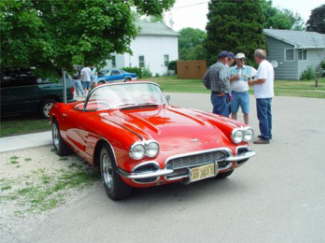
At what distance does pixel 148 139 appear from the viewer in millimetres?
4258

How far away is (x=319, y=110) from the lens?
1189 centimetres

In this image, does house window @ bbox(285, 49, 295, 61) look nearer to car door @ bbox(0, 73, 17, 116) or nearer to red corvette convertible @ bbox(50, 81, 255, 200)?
car door @ bbox(0, 73, 17, 116)

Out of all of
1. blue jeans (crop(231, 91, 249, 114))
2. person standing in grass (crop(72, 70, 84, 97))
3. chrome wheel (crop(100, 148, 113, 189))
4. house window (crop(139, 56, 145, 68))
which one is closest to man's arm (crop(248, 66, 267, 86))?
blue jeans (crop(231, 91, 249, 114))

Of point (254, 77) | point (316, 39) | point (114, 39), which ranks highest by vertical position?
point (316, 39)

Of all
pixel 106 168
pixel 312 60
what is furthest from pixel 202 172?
pixel 312 60

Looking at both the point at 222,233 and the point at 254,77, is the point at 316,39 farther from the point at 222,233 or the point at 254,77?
the point at 222,233

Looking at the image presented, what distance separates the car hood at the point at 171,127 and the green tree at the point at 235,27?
24.4m

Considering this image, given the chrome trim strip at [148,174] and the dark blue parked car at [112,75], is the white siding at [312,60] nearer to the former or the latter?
the dark blue parked car at [112,75]

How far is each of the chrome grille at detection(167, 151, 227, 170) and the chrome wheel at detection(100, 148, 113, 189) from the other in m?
0.89

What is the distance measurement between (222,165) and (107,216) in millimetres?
1527

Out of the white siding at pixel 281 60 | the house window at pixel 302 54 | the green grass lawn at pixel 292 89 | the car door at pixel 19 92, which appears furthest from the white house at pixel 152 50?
the car door at pixel 19 92

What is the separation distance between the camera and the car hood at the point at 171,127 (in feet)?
14.6

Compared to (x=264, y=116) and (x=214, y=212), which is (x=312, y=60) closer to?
(x=264, y=116)

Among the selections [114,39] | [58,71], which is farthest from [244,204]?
[58,71]
